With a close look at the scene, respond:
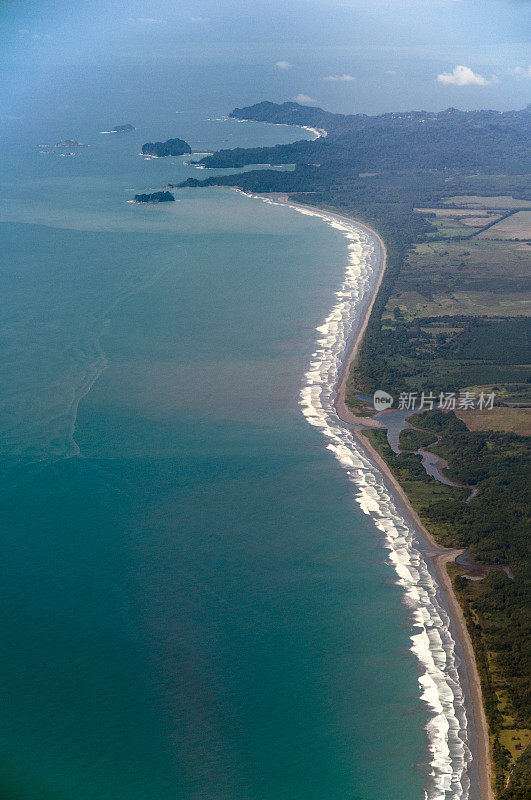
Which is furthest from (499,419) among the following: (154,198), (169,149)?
(169,149)

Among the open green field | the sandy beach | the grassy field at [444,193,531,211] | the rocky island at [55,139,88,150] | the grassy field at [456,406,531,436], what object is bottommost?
the sandy beach

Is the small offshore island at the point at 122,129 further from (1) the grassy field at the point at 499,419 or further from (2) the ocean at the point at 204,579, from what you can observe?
(1) the grassy field at the point at 499,419

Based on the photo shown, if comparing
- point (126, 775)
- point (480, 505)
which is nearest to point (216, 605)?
point (126, 775)

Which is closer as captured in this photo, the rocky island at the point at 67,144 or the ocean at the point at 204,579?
the ocean at the point at 204,579

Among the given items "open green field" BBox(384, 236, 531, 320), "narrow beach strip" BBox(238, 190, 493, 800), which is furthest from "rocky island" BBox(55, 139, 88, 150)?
"narrow beach strip" BBox(238, 190, 493, 800)

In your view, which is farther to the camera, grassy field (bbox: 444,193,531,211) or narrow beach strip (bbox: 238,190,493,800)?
grassy field (bbox: 444,193,531,211)
